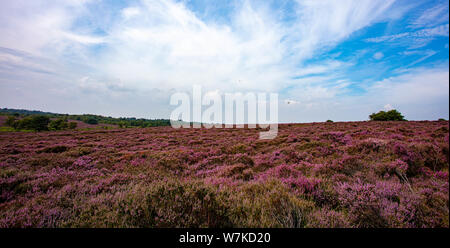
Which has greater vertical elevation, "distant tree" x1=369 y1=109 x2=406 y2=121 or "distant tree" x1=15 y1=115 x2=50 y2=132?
"distant tree" x1=369 y1=109 x2=406 y2=121

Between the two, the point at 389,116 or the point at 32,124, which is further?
the point at 32,124

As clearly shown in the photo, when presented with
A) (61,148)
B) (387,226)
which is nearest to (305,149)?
(387,226)

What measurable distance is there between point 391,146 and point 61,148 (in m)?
21.1

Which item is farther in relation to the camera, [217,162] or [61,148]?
[61,148]

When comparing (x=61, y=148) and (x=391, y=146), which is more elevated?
(x=391, y=146)

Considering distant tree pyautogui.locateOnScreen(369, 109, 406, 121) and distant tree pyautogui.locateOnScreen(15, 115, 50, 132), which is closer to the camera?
distant tree pyautogui.locateOnScreen(369, 109, 406, 121)

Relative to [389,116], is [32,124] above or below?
below

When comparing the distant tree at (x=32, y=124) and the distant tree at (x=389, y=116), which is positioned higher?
the distant tree at (x=389, y=116)

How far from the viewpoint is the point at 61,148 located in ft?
41.7

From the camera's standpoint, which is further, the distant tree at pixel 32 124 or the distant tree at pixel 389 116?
the distant tree at pixel 32 124
